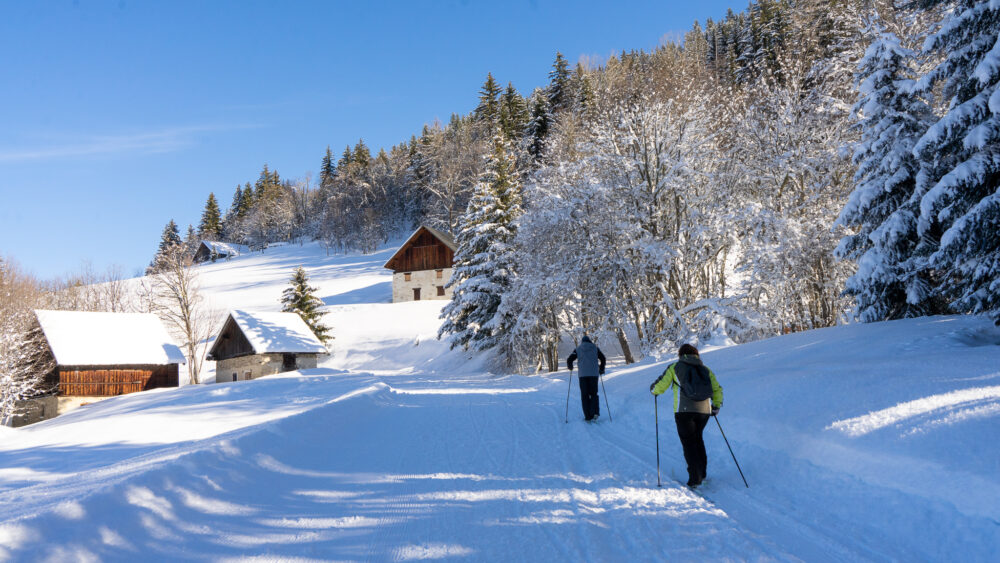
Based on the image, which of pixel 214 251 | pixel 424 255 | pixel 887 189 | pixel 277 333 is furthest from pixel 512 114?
pixel 214 251

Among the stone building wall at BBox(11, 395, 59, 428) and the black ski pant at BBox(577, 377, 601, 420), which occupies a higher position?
the black ski pant at BBox(577, 377, 601, 420)

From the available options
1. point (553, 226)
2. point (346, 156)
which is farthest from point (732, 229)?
point (346, 156)

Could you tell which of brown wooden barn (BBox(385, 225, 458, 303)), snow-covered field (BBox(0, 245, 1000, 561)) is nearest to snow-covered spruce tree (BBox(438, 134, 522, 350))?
snow-covered field (BBox(0, 245, 1000, 561))

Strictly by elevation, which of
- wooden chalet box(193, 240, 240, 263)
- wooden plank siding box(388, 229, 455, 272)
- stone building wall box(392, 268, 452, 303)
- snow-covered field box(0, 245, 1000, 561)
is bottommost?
snow-covered field box(0, 245, 1000, 561)

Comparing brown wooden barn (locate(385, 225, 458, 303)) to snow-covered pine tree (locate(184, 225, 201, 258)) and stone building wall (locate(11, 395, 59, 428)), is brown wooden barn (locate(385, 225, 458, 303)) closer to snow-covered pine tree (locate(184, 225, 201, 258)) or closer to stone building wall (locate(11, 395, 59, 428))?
stone building wall (locate(11, 395, 59, 428))

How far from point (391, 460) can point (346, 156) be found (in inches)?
4200

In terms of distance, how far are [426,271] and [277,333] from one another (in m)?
21.6

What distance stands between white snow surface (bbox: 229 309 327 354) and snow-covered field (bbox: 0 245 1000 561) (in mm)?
27023

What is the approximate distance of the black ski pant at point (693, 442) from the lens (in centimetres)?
582

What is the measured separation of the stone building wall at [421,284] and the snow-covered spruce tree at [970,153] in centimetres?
4984

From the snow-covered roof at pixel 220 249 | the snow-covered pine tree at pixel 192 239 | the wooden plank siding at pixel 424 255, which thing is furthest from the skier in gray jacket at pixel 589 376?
the snow-covered pine tree at pixel 192 239

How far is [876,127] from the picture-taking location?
1188 centimetres

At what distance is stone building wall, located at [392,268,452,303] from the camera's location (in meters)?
57.3

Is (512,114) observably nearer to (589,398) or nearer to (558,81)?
(558,81)
